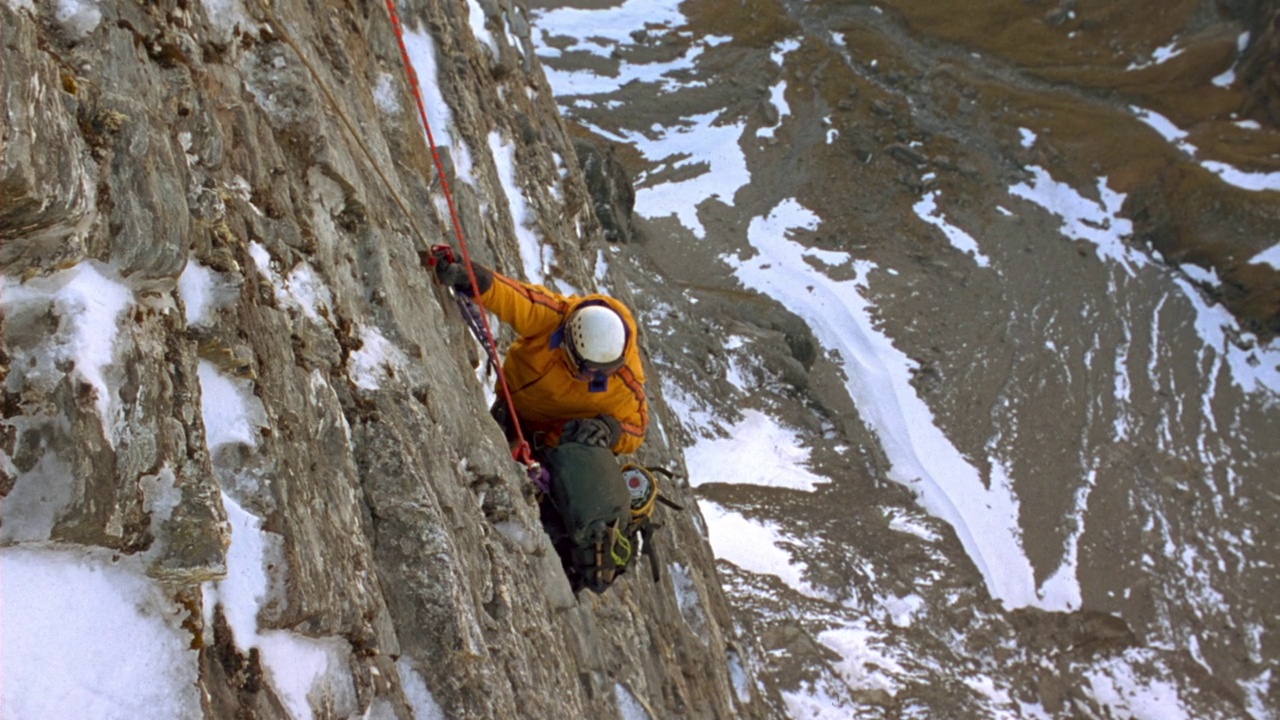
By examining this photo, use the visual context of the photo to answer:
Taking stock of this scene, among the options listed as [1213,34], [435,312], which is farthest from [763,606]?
[1213,34]

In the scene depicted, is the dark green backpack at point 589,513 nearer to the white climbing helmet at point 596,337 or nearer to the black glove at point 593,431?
the black glove at point 593,431

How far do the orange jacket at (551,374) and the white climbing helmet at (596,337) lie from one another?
0.44ft

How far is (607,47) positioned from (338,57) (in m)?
50.1

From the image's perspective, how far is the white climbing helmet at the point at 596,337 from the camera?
6695mm

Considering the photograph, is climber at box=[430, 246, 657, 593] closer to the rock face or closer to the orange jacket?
the orange jacket

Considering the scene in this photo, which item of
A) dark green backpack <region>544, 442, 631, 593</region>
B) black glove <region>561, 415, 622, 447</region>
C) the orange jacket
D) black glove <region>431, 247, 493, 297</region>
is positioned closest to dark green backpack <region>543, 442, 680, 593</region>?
dark green backpack <region>544, 442, 631, 593</region>

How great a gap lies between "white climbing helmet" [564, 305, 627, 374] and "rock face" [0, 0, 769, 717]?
0.94 meters

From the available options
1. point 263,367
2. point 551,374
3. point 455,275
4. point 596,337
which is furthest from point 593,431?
point 263,367

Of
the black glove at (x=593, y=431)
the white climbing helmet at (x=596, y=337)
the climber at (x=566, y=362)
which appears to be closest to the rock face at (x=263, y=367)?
the climber at (x=566, y=362)

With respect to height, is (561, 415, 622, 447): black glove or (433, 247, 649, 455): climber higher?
(433, 247, 649, 455): climber

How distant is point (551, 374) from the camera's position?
7.21 meters

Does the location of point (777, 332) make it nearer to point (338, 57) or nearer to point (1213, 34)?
point (338, 57)

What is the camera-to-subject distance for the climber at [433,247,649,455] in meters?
6.77

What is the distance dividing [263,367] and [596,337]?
9.86 feet
